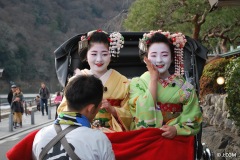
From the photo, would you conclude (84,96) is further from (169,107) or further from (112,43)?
(112,43)

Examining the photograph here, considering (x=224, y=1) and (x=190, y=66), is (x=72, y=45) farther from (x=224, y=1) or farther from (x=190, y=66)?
(x=224, y=1)

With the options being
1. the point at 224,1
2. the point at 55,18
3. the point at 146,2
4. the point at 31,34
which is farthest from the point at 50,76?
the point at 224,1

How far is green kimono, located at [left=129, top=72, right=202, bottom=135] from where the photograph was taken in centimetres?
347

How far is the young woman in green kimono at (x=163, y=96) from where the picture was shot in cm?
347

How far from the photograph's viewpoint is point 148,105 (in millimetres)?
3441

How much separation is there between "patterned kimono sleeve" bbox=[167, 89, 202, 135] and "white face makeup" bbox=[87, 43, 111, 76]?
32.7 inches

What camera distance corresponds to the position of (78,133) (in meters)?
2.18

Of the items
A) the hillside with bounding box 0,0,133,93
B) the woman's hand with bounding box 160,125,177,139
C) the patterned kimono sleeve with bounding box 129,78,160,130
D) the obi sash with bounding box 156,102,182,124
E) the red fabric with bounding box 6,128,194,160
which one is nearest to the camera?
the red fabric with bounding box 6,128,194,160

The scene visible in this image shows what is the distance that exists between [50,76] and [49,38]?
9.79 metres

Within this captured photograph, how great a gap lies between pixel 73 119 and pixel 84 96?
5.6 inches

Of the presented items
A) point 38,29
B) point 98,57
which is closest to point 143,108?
point 98,57

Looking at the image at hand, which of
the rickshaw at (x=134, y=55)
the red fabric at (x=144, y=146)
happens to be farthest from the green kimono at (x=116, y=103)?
the rickshaw at (x=134, y=55)

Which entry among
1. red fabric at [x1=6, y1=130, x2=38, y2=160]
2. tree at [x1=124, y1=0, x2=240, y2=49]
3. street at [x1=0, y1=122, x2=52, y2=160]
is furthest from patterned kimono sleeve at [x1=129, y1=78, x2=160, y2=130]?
tree at [x1=124, y1=0, x2=240, y2=49]

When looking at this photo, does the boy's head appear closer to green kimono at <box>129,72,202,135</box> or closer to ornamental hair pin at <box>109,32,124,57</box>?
green kimono at <box>129,72,202,135</box>
